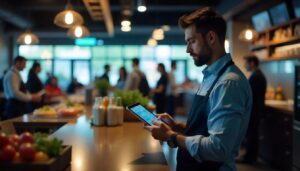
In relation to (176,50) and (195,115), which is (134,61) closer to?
(195,115)

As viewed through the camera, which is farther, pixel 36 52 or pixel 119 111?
pixel 36 52

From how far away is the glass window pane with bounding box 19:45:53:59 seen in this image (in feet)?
50.2

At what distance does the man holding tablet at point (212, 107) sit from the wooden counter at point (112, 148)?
1.00 feet

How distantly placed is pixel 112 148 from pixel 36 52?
13.9m

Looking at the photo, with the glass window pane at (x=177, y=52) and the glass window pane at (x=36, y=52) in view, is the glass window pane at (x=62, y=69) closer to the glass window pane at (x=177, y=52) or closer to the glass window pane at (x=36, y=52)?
the glass window pane at (x=36, y=52)

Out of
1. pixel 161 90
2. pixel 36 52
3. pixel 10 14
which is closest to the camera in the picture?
pixel 161 90

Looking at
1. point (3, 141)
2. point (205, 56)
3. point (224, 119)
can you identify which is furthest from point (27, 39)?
point (224, 119)

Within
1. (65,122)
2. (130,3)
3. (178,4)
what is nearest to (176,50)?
(178,4)

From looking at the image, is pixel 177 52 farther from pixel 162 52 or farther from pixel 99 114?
pixel 99 114

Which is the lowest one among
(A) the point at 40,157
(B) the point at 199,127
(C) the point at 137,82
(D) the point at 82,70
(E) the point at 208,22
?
(A) the point at 40,157

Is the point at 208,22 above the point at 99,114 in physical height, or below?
above

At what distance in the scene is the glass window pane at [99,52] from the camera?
15461 mm

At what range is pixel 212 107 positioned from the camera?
1.58 metres

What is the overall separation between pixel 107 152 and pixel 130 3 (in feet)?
16.5
